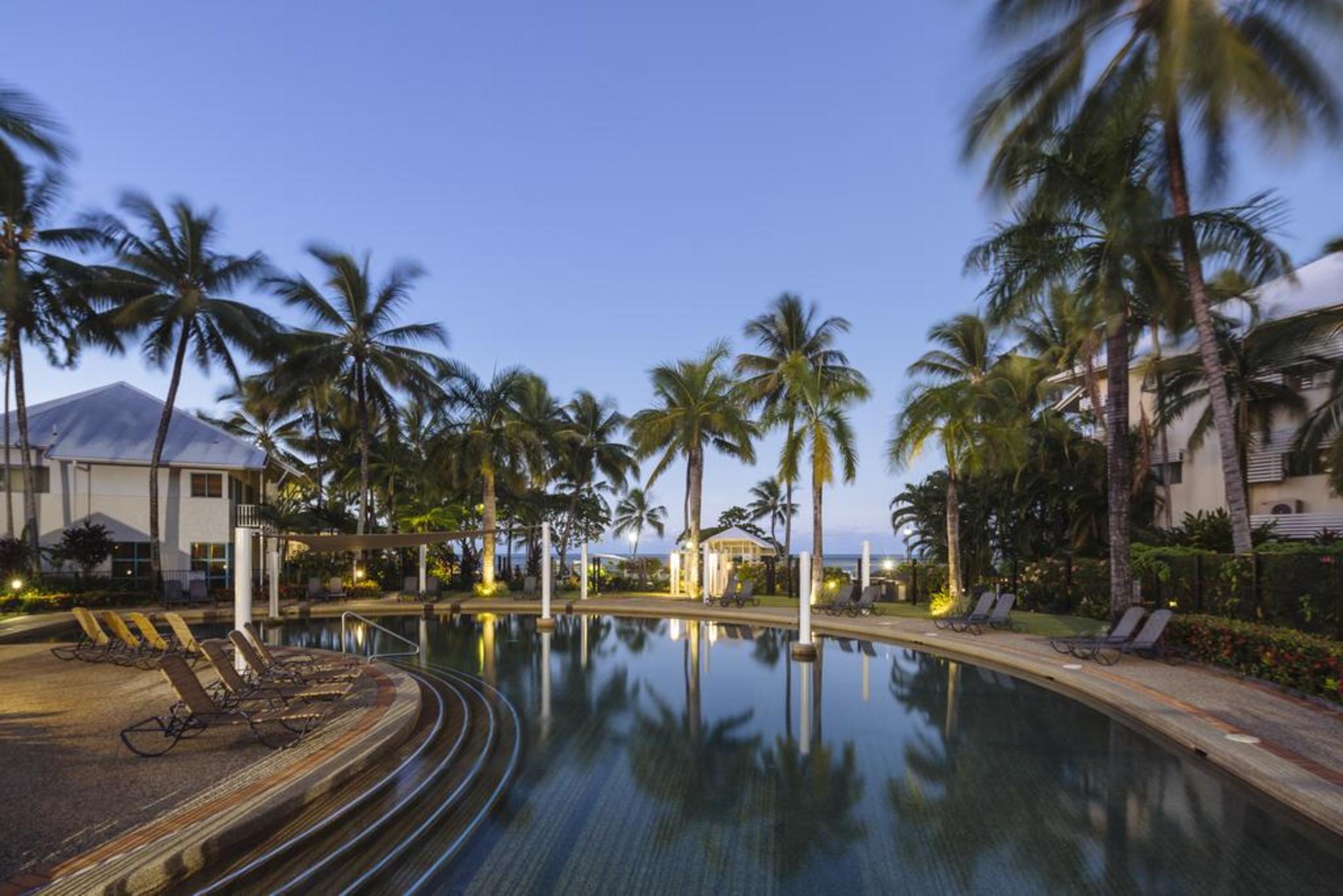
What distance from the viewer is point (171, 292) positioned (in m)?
24.3

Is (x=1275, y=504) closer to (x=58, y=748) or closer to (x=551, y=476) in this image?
(x=551, y=476)

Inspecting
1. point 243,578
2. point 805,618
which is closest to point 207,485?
point 243,578

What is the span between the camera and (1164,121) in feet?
41.5

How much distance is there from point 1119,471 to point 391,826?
1362cm

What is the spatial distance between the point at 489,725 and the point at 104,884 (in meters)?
4.75

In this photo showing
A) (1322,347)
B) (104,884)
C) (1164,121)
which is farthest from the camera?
(1322,347)

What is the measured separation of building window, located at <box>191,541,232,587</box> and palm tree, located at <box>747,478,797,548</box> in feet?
134

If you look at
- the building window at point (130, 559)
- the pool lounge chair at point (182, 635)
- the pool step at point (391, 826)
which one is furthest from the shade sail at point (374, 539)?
the building window at point (130, 559)

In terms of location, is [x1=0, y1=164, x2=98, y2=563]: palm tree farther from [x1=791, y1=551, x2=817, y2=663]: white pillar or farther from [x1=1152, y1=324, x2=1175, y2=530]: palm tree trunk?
[x1=1152, y1=324, x2=1175, y2=530]: palm tree trunk

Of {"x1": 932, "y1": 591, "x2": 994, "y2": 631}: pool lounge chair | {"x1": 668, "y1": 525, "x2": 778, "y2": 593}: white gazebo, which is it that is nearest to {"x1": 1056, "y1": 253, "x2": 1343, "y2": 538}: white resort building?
{"x1": 932, "y1": 591, "x2": 994, "y2": 631}: pool lounge chair

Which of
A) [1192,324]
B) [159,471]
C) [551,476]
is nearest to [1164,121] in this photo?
[1192,324]

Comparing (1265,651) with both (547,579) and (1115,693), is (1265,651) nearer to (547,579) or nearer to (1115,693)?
(1115,693)

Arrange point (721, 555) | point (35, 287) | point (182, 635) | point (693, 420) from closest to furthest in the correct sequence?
point (182, 635) → point (35, 287) → point (693, 420) → point (721, 555)

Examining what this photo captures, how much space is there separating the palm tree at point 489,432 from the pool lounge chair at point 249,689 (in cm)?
1664
